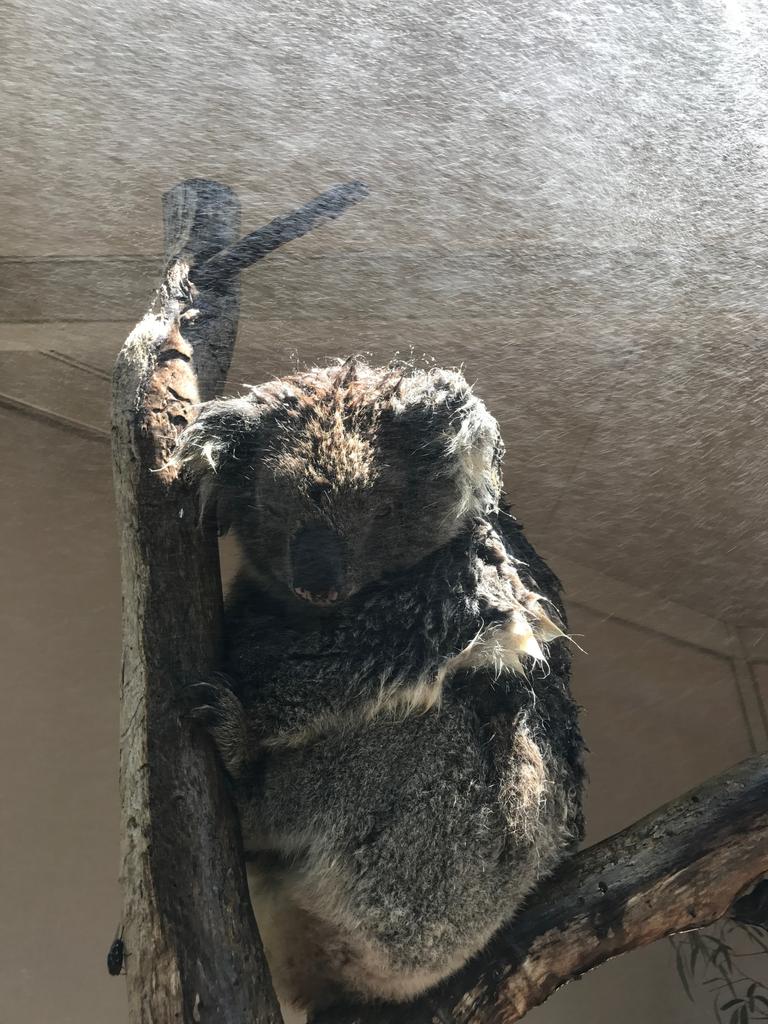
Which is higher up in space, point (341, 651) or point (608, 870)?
point (341, 651)

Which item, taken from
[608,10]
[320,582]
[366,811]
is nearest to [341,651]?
[320,582]

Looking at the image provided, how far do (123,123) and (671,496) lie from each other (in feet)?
7.13

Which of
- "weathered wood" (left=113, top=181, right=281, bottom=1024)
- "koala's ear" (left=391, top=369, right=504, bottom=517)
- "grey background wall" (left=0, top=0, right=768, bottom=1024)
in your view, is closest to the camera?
"weathered wood" (left=113, top=181, right=281, bottom=1024)

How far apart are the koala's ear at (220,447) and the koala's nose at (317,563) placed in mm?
231

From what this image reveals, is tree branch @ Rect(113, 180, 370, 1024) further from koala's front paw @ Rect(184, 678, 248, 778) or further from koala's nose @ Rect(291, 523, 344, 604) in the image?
koala's nose @ Rect(291, 523, 344, 604)

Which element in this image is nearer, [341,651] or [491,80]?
[341,651]

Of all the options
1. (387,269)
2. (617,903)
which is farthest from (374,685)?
(387,269)

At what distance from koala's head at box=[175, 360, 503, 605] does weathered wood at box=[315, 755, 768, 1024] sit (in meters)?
0.78

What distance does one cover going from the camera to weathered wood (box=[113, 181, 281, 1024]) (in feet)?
5.04

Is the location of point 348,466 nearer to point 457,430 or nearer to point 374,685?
point 457,430

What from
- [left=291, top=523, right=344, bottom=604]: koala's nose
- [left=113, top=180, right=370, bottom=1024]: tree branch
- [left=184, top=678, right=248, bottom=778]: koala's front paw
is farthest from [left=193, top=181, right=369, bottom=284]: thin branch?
[left=184, top=678, right=248, bottom=778]: koala's front paw

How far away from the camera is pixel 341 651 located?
185 centimetres

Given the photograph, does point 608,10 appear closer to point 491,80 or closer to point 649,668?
point 491,80

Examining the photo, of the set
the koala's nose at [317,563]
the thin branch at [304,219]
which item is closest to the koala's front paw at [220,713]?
the koala's nose at [317,563]
